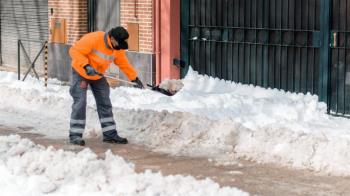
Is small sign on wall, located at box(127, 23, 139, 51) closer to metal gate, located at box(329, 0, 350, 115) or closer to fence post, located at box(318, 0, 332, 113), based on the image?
fence post, located at box(318, 0, 332, 113)

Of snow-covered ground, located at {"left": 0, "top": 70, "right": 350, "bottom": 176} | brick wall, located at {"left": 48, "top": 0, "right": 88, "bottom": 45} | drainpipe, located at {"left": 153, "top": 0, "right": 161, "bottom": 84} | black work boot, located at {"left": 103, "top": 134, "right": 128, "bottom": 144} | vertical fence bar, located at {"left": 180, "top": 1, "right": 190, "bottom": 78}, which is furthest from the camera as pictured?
brick wall, located at {"left": 48, "top": 0, "right": 88, "bottom": 45}

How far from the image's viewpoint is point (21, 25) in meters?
21.8

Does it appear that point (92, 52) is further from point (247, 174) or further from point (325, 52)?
point (325, 52)

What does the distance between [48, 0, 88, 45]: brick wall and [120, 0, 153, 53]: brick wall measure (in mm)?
1935

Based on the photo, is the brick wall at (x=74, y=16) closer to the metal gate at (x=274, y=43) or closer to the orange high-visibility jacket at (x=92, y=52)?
the metal gate at (x=274, y=43)

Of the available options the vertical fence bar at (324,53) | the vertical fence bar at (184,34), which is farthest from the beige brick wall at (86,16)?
the vertical fence bar at (324,53)

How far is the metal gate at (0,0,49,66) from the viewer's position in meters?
20.7

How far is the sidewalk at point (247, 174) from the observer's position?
8.52m

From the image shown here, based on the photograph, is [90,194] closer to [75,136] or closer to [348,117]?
[75,136]

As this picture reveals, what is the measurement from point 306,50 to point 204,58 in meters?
2.84

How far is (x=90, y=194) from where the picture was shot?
7.82m

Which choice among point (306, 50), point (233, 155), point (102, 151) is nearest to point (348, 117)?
point (306, 50)

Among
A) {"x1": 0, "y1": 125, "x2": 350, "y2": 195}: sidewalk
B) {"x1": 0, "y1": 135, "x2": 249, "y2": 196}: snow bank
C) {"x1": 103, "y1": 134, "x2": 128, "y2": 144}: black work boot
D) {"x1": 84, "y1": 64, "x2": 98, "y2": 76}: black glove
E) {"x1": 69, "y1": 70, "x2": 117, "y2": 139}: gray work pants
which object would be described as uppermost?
{"x1": 84, "y1": 64, "x2": 98, "y2": 76}: black glove

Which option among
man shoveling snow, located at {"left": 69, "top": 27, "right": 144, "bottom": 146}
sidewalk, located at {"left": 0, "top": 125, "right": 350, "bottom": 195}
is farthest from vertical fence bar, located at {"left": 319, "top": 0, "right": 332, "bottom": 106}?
sidewalk, located at {"left": 0, "top": 125, "right": 350, "bottom": 195}
